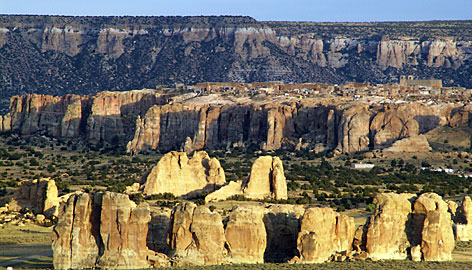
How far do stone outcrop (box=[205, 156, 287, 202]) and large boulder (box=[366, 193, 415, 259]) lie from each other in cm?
2644

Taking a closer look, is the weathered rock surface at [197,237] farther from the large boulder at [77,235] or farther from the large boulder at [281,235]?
the large boulder at [77,235]

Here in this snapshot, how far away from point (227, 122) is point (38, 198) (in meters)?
67.3

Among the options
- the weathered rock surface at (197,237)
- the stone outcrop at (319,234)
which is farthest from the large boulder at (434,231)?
the weathered rock surface at (197,237)

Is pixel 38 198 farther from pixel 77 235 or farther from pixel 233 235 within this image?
pixel 233 235

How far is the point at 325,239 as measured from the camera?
5022cm

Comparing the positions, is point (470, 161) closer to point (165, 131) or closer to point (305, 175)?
point (305, 175)

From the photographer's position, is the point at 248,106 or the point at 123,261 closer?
the point at 123,261

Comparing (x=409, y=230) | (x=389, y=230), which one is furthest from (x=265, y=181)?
(x=389, y=230)

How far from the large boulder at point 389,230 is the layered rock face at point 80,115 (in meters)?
96.6

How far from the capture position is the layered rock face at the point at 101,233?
49.1 m

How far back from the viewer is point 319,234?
4972 centimetres

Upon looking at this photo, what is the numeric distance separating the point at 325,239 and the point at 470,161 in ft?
215

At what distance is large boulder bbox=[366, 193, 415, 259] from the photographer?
51188 mm

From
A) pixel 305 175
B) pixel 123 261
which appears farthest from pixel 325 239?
pixel 305 175
